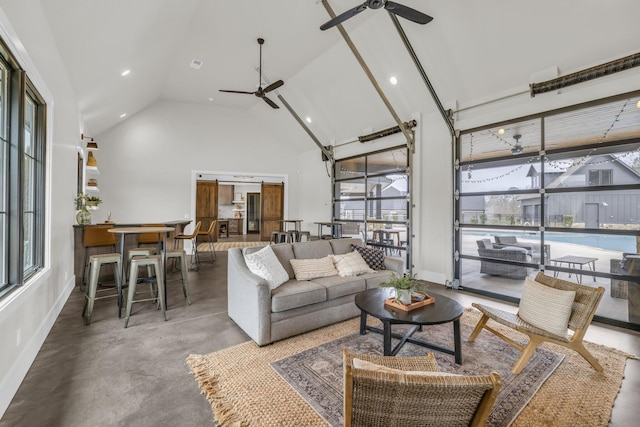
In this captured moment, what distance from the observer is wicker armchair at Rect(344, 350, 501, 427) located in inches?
36.6

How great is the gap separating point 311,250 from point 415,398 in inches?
116

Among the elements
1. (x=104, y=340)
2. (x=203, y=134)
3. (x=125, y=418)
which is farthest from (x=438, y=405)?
(x=203, y=134)

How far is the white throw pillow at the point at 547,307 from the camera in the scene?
2451mm

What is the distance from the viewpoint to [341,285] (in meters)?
3.28

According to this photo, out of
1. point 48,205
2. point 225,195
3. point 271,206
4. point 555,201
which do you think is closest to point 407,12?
point 555,201

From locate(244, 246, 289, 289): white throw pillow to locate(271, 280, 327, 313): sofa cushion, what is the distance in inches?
3.2

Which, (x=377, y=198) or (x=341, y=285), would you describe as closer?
(x=341, y=285)

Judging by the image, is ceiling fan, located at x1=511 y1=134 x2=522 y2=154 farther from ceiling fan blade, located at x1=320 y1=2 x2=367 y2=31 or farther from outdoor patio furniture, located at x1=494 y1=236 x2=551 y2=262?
ceiling fan blade, located at x1=320 y1=2 x2=367 y2=31

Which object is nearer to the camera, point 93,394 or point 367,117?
point 93,394

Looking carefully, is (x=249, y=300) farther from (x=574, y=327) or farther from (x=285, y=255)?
(x=574, y=327)

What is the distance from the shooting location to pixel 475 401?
96 centimetres

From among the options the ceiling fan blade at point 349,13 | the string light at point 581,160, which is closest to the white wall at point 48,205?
the ceiling fan blade at point 349,13

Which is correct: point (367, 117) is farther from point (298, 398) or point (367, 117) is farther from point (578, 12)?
point (298, 398)

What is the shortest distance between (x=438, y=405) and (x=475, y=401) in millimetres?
121
